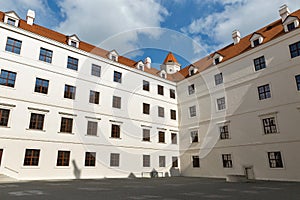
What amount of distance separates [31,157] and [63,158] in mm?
2989

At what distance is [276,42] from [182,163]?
65.0 feet

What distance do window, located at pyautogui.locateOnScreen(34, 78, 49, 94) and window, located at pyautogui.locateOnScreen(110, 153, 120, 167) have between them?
1040 centimetres

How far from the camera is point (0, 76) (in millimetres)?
20000

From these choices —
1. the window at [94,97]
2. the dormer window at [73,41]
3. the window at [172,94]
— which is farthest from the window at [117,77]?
the window at [172,94]

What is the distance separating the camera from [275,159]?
839 inches

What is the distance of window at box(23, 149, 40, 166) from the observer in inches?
772

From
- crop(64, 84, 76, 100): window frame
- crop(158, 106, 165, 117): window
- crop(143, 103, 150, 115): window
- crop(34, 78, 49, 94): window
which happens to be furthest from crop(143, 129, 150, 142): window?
crop(34, 78, 49, 94): window

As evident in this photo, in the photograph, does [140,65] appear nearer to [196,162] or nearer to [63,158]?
[196,162]

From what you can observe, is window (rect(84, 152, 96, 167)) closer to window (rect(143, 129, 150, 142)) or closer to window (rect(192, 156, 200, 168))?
window (rect(143, 129, 150, 142))

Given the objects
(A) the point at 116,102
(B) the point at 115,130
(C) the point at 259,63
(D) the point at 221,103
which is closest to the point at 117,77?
(A) the point at 116,102

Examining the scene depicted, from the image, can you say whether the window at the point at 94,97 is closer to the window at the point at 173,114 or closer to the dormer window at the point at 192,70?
the window at the point at 173,114

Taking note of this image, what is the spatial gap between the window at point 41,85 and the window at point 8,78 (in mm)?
2001

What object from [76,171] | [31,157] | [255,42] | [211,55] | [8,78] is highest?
[211,55]

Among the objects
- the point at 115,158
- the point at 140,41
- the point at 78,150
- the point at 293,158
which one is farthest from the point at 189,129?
the point at 140,41
